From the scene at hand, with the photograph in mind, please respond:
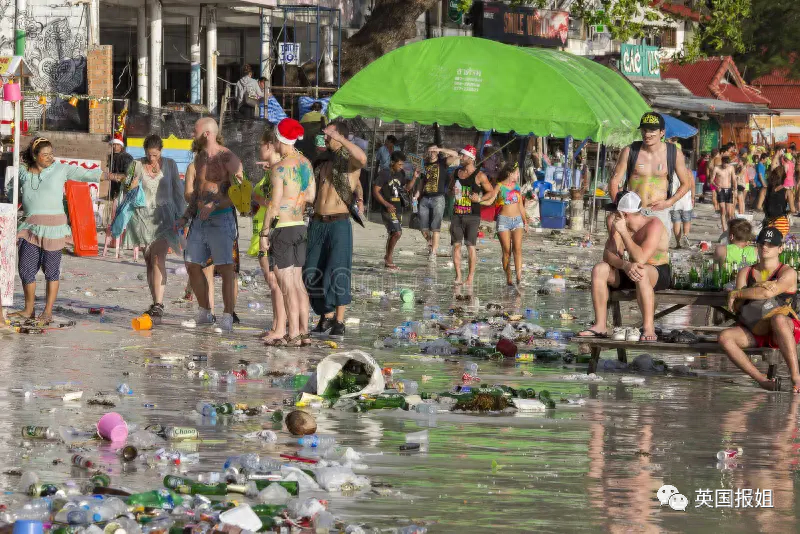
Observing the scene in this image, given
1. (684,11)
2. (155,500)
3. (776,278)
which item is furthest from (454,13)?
(155,500)

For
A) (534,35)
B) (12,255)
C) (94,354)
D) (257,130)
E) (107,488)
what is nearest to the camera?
(107,488)

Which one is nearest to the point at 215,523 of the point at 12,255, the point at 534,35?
the point at 12,255

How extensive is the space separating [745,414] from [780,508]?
2752 millimetres

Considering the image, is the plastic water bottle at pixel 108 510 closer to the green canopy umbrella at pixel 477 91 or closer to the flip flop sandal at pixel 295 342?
the flip flop sandal at pixel 295 342

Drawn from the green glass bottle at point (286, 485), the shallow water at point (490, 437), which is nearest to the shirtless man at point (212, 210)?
the shallow water at point (490, 437)

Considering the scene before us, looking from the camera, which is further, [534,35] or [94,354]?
[534,35]

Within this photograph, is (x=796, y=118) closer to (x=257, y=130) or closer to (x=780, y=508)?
(x=257, y=130)

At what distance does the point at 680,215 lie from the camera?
85.1ft

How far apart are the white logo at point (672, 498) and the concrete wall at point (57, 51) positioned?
78.5ft

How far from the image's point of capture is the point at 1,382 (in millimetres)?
9625

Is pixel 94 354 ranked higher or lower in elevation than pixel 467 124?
lower

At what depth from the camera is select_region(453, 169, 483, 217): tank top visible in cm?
1755

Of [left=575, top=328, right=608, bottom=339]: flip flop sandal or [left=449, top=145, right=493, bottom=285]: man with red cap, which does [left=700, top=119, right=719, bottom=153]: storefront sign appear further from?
[left=575, top=328, right=608, bottom=339]: flip flop sandal

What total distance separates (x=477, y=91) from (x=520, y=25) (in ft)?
→ 58.5
